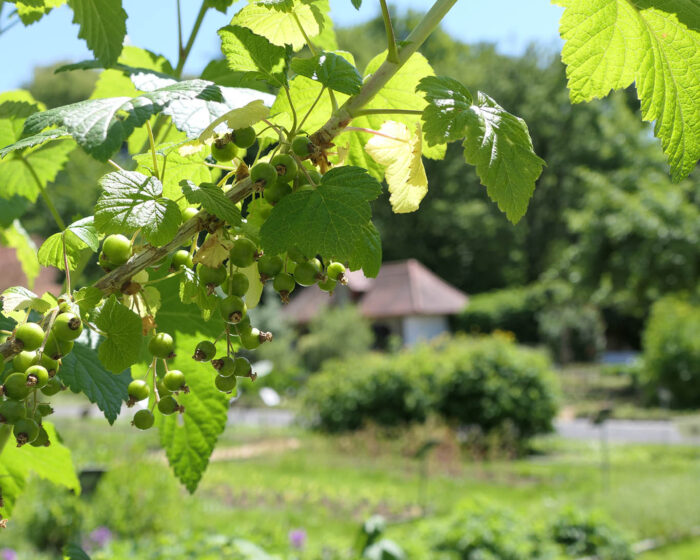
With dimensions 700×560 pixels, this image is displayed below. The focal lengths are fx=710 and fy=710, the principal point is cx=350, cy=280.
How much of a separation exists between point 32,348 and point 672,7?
0.64 metres

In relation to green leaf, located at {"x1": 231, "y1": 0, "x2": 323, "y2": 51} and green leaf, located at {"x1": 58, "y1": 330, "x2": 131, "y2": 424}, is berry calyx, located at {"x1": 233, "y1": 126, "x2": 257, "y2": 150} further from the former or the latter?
green leaf, located at {"x1": 58, "y1": 330, "x2": 131, "y2": 424}

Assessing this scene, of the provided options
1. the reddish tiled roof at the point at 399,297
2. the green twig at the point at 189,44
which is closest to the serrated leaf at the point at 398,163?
the green twig at the point at 189,44

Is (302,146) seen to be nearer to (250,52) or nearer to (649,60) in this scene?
(250,52)

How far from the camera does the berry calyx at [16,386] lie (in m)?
0.54

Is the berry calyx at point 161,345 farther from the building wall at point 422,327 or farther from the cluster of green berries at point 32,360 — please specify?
the building wall at point 422,327

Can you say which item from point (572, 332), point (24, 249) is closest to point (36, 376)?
point (24, 249)

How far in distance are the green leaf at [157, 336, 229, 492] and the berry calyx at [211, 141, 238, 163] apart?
0.34 meters

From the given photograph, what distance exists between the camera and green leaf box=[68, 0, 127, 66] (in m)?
0.80

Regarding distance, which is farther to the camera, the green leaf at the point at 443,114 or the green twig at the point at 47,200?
the green twig at the point at 47,200

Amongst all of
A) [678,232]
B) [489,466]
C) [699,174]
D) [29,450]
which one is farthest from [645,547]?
[699,174]

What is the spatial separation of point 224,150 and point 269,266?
0.11m

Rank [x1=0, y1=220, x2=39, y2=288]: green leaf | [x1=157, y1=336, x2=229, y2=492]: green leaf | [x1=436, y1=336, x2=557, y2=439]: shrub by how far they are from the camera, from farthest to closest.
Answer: [x1=436, y1=336, x2=557, y2=439]: shrub, [x1=0, y1=220, x2=39, y2=288]: green leaf, [x1=157, y1=336, x2=229, y2=492]: green leaf

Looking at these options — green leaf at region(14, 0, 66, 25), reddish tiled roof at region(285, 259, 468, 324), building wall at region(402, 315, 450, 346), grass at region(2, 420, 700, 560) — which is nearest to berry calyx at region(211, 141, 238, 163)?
green leaf at region(14, 0, 66, 25)

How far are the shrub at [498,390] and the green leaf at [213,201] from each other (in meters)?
13.0
